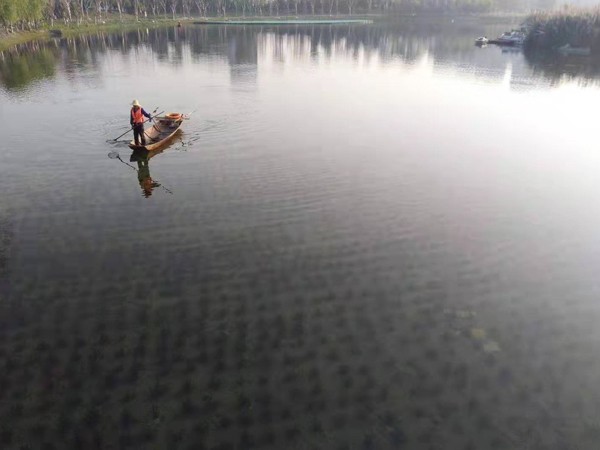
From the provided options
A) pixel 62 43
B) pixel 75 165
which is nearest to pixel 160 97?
pixel 75 165

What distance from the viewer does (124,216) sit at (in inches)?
703

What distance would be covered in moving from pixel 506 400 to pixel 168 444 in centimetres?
776

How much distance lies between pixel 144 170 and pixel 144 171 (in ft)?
0.49

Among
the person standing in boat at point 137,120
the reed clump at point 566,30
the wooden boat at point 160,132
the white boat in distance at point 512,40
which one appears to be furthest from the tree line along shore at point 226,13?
the person standing in boat at point 137,120

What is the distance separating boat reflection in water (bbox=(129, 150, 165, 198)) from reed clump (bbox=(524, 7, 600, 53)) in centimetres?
7728

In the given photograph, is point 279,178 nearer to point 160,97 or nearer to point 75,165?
point 75,165

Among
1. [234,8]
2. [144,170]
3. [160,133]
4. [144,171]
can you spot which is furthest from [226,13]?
[144,171]

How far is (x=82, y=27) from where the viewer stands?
105875mm

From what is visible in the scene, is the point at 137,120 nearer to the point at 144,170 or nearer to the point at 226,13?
the point at 144,170

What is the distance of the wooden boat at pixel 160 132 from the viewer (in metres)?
24.4

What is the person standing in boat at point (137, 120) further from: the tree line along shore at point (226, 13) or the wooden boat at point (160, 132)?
the tree line along shore at point (226, 13)

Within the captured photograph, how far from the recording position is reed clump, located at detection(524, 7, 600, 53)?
71500 mm

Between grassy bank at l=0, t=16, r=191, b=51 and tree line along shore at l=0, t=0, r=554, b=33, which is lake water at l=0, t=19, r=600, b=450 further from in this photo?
tree line along shore at l=0, t=0, r=554, b=33

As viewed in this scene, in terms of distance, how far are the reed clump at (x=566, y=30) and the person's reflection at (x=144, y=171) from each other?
77.4 m
